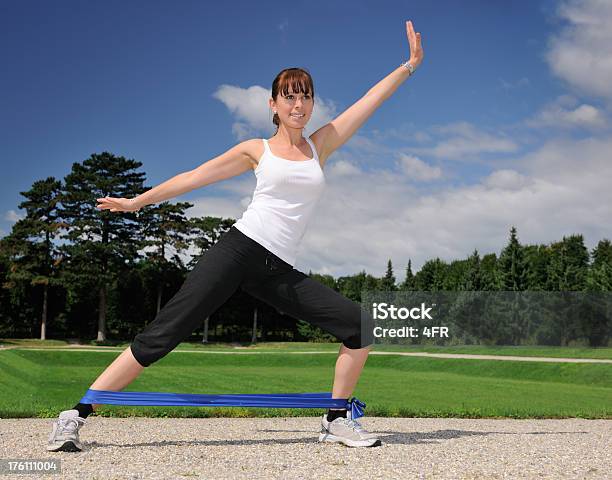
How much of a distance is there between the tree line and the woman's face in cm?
4142

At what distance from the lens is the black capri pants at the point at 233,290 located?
481 cm

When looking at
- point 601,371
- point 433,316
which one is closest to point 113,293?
point 433,316

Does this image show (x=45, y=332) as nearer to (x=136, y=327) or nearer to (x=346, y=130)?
(x=136, y=327)

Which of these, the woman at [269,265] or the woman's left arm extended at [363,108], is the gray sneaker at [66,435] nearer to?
the woman at [269,265]

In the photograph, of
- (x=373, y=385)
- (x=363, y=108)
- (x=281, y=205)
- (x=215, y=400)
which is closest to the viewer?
(x=281, y=205)

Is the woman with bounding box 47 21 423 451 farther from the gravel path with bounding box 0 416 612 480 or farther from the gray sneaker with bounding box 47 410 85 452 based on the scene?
the gravel path with bounding box 0 416 612 480

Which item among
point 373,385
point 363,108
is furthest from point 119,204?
point 373,385

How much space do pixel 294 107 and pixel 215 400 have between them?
7.69ft

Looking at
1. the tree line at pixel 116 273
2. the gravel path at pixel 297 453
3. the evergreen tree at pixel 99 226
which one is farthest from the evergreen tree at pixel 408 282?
the gravel path at pixel 297 453

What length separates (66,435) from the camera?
4.84 m

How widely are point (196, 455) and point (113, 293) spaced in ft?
162

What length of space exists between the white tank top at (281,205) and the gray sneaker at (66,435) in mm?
1868

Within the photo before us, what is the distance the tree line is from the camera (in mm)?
45500

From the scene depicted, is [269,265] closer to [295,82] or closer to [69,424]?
[295,82]
